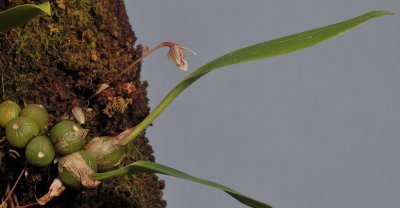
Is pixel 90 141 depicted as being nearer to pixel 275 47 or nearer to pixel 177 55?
pixel 177 55

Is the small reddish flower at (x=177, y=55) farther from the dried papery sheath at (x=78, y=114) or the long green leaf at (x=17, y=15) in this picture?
the long green leaf at (x=17, y=15)

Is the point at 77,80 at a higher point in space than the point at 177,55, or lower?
lower

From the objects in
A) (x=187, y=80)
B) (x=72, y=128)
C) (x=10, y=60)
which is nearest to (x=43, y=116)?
(x=72, y=128)

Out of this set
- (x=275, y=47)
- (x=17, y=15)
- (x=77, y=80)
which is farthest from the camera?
(x=77, y=80)

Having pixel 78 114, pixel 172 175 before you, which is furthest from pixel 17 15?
pixel 172 175

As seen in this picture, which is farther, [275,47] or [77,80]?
[77,80]

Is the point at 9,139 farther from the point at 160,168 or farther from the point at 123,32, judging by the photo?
the point at 123,32

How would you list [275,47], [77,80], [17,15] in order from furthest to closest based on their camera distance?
1. [77,80]
2. [275,47]
3. [17,15]
